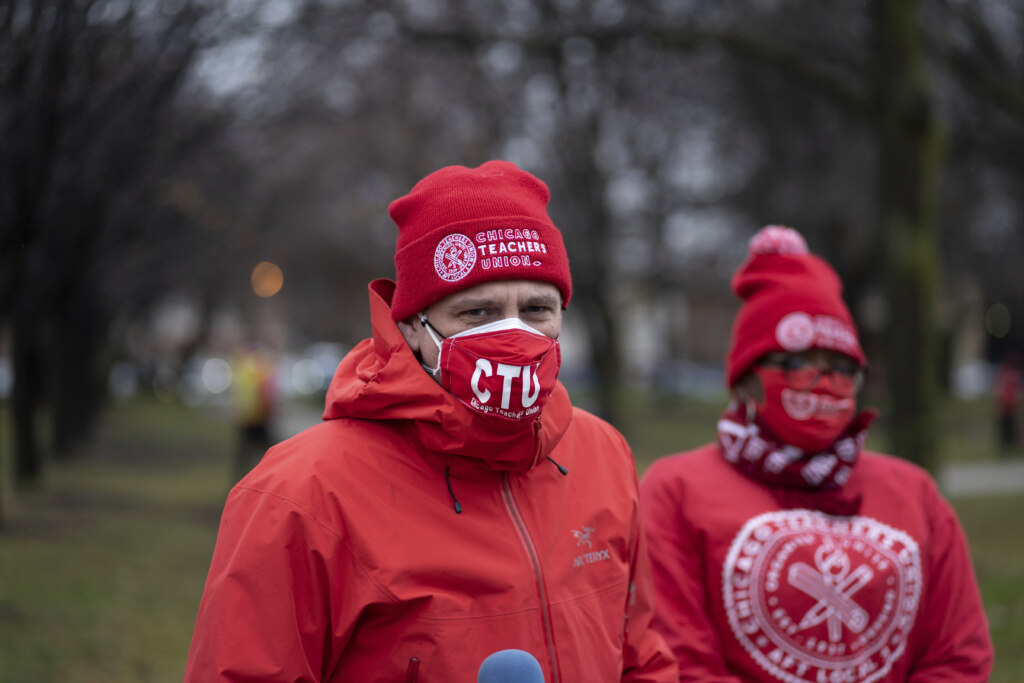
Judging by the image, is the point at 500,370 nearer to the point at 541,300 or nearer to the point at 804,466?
the point at 541,300

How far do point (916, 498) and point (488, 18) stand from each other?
7908 millimetres

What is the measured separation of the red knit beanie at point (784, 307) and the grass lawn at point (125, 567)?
443 centimetres

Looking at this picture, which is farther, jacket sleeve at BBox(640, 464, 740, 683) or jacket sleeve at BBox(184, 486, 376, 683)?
jacket sleeve at BBox(640, 464, 740, 683)

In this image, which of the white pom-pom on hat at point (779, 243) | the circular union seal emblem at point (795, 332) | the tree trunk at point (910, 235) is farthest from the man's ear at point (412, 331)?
the tree trunk at point (910, 235)

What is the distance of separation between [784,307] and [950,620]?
1.01 metres

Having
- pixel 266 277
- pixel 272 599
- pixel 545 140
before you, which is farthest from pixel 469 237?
pixel 266 277

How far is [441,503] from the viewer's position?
2150mm

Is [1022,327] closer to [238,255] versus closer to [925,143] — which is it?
[238,255]

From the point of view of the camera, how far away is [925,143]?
7.84 m

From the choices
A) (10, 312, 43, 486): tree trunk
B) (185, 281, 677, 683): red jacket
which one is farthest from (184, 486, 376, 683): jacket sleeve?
(10, 312, 43, 486): tree trunk

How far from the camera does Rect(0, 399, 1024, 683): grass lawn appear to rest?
22.0 ft

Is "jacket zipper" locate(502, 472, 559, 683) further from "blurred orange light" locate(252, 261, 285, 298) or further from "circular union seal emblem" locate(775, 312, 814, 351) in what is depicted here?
"blurred orange light" locate(252, 261, 285, 298)

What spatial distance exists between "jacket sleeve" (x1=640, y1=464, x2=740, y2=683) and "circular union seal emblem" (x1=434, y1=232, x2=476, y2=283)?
1.14m

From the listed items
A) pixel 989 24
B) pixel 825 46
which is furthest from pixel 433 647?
pixel 989 24
